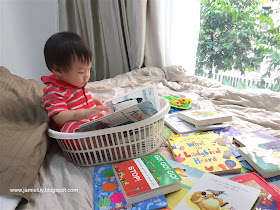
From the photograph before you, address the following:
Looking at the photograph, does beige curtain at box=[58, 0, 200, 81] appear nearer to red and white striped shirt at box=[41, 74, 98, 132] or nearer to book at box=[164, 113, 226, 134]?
book at box=[164, 113, 226, 134]

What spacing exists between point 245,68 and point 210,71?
1.11ft

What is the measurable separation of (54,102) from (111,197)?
40 centimetres

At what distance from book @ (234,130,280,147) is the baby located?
0.51 m

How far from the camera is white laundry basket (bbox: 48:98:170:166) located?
29.0 inches

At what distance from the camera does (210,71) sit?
2332 millimetres

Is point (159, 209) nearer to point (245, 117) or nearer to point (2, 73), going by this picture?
point (245, 117)

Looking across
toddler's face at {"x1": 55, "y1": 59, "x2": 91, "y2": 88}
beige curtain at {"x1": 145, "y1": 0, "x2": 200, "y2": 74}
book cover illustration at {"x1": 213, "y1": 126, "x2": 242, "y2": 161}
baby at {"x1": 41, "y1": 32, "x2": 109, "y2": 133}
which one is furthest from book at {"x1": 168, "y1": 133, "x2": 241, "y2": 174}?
beige curtain at {"x1": 145, "y1": 0, "x2": 200, "y2": 74}

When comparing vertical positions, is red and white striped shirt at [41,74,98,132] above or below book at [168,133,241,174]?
above

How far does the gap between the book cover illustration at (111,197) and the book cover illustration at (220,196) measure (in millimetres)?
66

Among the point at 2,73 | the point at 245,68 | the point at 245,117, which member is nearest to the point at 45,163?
the point at 2,73

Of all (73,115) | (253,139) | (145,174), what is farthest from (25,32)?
(253,139)

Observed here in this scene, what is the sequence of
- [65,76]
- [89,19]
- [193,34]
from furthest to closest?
[89,19]
[193,34]
[65,76]

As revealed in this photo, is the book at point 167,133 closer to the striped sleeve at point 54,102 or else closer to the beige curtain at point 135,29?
the striped sleeve at point 54,102

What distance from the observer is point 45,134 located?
781mm
